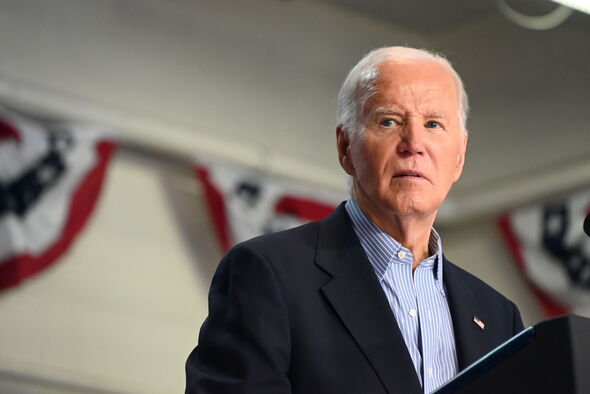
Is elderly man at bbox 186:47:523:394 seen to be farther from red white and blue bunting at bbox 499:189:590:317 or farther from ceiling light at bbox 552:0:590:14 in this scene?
red white and blue bunting at bbox 499:189:590:317

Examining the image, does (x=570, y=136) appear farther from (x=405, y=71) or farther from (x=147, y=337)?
(x=405, y=71)

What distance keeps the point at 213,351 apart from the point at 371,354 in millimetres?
293

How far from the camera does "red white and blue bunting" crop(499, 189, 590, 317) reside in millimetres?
6988

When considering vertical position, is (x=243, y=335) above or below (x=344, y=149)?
below

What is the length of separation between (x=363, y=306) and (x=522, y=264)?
5541 mm

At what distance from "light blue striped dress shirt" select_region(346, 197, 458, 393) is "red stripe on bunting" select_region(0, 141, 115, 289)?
13.6 ft

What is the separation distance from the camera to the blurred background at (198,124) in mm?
6398

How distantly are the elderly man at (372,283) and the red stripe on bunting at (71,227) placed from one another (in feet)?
13.2

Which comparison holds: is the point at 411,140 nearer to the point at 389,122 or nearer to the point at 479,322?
the point at 389,122

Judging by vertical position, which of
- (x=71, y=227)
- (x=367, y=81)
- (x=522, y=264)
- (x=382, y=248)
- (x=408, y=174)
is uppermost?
(x=71, y=227)

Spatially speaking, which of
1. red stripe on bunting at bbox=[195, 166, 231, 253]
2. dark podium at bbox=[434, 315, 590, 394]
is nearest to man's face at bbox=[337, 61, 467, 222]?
dark podium at bbox=[434, 315, 590, 394]

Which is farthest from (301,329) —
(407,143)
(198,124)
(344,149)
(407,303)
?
(198,124)

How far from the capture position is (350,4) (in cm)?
789

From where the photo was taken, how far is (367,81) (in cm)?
242
